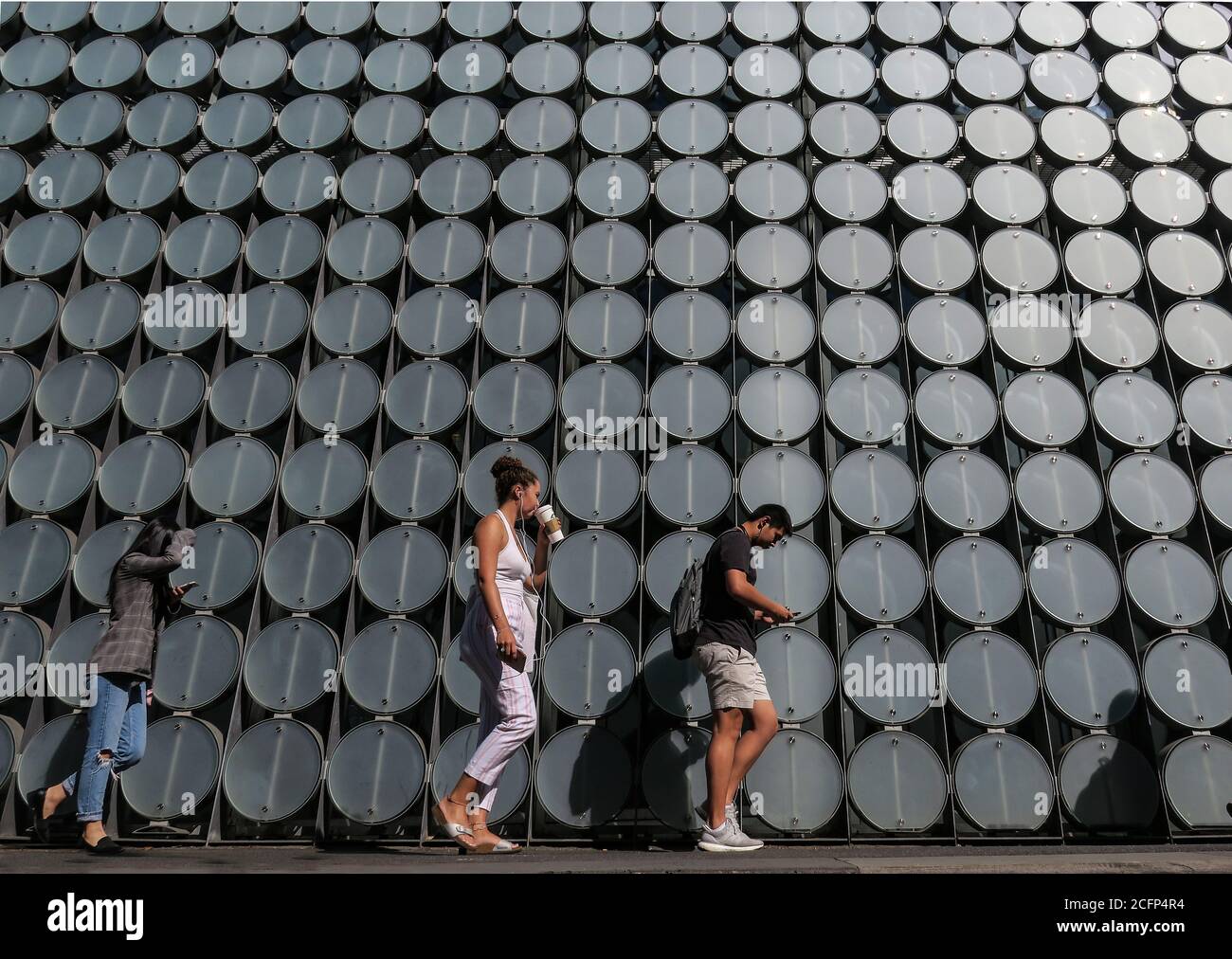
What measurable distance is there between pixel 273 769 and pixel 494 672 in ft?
11.1

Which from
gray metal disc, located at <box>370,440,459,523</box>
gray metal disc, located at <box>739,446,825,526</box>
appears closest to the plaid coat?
gray metal disc, located at <box>370,440,459,523</box>

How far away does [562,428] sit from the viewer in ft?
31.8

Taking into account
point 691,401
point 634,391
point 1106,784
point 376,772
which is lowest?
point 1106,784

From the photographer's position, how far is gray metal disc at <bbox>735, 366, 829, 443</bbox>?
378 inches

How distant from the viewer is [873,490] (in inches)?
368

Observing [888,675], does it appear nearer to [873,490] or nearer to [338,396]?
[873,490]

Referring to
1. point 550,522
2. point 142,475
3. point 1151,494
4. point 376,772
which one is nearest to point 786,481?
point 550,522

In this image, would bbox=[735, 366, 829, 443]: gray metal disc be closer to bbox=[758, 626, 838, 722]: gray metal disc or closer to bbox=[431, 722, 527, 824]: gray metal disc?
bbox=[758, 626, 838, 722]: gray metal disc

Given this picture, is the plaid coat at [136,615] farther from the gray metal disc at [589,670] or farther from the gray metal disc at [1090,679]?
the gray metal disc at [1090,679]

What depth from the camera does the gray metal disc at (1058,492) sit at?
9.33 meters

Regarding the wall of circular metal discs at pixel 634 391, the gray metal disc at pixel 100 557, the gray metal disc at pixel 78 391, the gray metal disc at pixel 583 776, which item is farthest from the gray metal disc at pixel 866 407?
the gray metal disc at pixel 78 391
